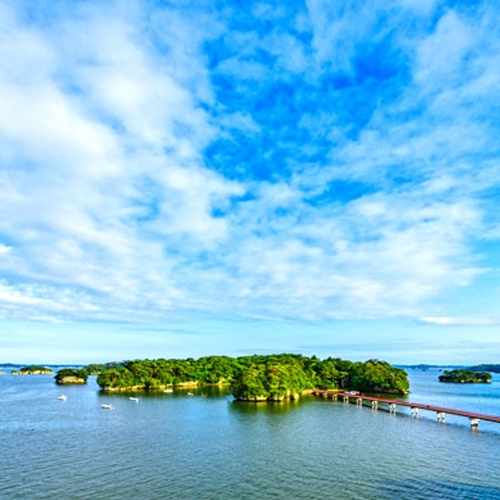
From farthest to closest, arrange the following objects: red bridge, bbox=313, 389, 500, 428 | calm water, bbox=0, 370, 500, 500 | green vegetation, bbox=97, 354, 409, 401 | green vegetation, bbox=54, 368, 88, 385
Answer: green vegetation, bbox=54, 368, 88, 385 < green vegetation, bbox=97, 354, 409, 401 < red bridge, bbox=313, 389, 500, 428 < calm water, bbox=0, 370, 500, 500

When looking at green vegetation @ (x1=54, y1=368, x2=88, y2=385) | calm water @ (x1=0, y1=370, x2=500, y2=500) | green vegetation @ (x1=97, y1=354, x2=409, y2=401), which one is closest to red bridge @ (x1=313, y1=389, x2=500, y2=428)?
calm water @ (x1=0, y1=370, x2=500, y2=500)

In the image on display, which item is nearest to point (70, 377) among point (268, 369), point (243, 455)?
point (268, 369)

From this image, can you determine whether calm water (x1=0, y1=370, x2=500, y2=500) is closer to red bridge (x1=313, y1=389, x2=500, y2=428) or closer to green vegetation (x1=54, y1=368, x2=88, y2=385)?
red bridge (x1=313, y1=389, x2=500, y2=428)

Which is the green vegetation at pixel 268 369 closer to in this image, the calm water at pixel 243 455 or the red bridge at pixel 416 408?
the red bridge at pixel 416 408

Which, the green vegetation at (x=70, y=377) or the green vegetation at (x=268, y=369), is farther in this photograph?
the green vegetation at (x=70, y=377)

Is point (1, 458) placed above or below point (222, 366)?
below

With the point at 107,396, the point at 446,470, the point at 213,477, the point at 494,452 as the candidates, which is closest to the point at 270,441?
the point at 213,477

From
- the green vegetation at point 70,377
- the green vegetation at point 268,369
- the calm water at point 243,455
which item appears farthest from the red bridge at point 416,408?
the green vegetation at point 70,377

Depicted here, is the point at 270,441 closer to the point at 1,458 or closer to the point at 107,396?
the point at 1,458
